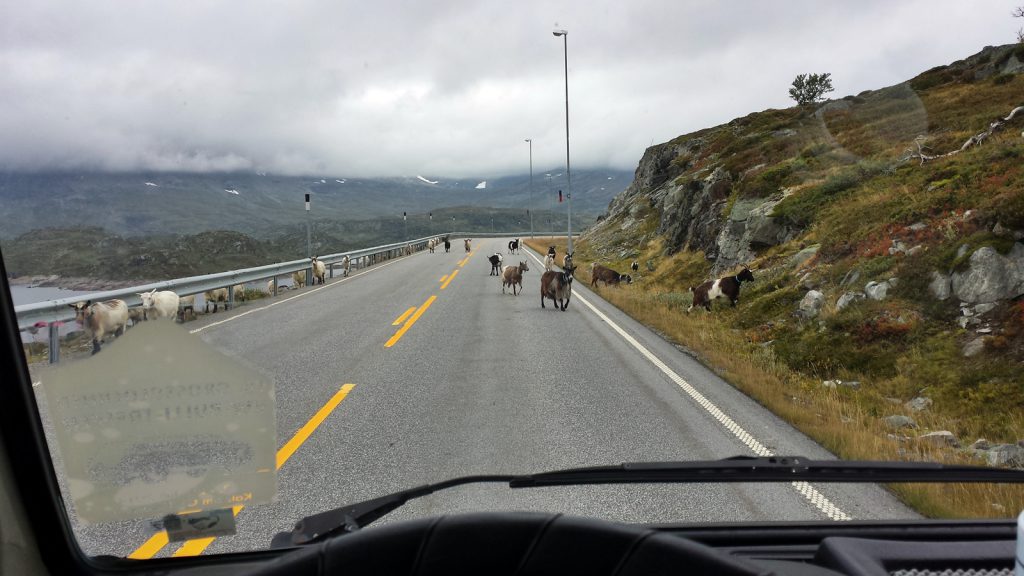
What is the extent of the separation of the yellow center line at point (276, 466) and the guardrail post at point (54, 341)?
33.8 inches

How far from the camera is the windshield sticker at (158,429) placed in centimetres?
237

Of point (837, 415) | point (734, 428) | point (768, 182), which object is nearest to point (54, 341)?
point (734, 428)

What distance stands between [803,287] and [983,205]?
12.4 ft

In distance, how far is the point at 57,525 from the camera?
2322 millimetres

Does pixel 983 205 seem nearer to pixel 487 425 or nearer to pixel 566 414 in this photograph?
pixel 566 414

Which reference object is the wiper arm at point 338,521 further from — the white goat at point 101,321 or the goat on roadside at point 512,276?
→ the goat on roadside at point 512,276

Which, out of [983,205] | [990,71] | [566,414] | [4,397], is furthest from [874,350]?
[990,71]

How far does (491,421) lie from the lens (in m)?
6.54

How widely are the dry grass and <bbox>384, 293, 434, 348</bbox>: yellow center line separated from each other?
17.4 feet

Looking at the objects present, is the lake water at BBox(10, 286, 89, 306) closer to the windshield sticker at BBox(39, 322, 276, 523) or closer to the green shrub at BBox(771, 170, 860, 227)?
the windshield sticker at BBox(39, 322, 276, 523)

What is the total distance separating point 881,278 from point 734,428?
767 centimetres

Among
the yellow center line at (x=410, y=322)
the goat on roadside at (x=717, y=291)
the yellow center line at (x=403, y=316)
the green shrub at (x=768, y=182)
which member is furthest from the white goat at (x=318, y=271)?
the green shrub at (x=768, y=182)

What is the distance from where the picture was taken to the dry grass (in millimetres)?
3826

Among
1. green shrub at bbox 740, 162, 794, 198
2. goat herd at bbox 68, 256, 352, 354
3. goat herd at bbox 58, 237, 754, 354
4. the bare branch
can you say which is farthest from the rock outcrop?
green shrub at bbox 740, 162, 794, 198
